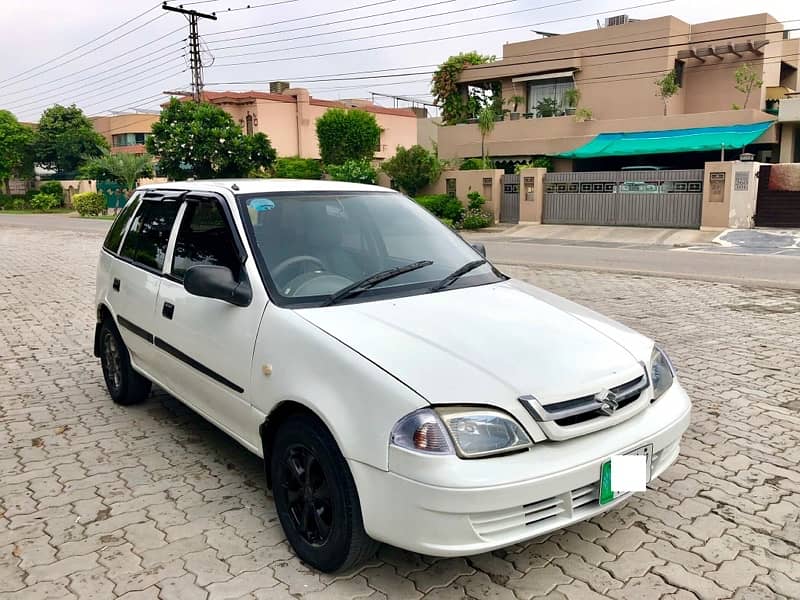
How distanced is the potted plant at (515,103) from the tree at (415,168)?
638 centimetres

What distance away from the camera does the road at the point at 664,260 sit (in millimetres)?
12859

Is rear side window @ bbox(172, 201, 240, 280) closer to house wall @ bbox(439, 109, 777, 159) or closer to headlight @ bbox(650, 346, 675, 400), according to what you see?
headlight @ bbox(650, 346, 675, 400)

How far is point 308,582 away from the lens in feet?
9.96

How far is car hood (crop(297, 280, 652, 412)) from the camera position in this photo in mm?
2768

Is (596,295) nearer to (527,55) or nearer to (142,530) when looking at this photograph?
(142,530)

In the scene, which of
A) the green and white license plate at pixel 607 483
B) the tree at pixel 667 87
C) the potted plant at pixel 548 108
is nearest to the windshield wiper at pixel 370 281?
the green and white license plate at pixel 607 483

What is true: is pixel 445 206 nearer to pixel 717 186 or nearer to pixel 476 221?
pixel 476 221

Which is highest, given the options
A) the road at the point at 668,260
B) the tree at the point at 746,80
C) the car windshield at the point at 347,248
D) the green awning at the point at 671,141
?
the tree at the point at 746,80

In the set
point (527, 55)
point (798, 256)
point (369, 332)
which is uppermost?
point (527, 55)

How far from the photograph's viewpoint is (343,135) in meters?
48.6

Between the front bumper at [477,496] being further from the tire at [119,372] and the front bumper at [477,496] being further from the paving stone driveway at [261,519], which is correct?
the tire at [119,372]

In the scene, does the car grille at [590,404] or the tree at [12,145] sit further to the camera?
the tree at [12,145]

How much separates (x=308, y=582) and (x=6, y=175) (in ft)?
217

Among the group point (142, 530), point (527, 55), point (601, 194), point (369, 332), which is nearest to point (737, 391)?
point (369, 332)
